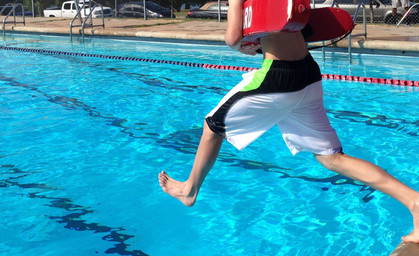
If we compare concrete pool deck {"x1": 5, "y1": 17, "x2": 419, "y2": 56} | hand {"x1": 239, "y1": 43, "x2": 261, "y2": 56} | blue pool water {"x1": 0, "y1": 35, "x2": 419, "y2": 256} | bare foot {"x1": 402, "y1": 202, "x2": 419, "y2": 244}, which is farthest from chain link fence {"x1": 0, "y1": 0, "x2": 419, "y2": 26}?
bare foot {"x1": 402, "y1": 202, "x2": 419, "y2": 244}

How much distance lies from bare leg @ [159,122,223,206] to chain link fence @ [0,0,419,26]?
743 cm

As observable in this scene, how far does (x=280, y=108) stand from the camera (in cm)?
261

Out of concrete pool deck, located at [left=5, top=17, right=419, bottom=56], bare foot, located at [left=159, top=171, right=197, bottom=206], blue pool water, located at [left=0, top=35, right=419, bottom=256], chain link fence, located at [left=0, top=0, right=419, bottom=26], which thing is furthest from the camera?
chain link fence, located at [left=0, top=0, right=419, bottom=26]

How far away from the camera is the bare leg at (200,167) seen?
276 centimetres

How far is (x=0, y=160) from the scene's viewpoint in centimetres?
480

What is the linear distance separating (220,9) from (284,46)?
19.4 m

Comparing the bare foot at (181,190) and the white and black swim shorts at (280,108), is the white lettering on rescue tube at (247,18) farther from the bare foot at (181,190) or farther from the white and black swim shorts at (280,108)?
the bare foot at (181,190)

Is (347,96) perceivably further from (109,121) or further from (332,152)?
(332,152)

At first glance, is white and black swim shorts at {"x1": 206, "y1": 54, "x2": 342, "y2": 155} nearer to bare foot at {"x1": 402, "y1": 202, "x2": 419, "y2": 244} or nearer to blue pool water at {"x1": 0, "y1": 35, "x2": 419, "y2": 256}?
bare foot at {"x1": 402, "y1": 202, "x2": 419, "y2": 244}

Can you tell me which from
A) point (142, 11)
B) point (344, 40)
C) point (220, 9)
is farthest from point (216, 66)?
point (142, 11)

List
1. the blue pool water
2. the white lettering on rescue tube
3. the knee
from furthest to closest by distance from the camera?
the blue pool water
the knee
the white lettering on rescue tube

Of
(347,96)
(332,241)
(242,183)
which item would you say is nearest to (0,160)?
(242,183)

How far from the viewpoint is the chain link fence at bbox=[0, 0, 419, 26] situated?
1491 centimetres

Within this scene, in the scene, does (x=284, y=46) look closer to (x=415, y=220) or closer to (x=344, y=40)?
(x=415, y=220)
